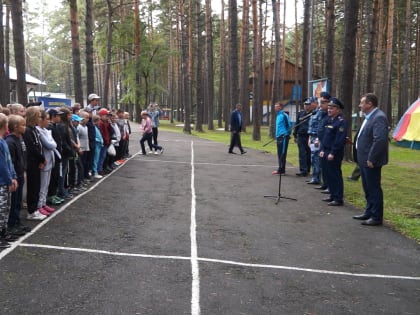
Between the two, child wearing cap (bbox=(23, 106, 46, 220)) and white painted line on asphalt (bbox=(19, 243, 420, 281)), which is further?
child wearing cap (bbox=(23, 106, 46, 220))

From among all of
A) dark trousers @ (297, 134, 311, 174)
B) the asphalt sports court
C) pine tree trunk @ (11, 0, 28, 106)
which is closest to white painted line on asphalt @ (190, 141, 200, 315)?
the asphalt sports court

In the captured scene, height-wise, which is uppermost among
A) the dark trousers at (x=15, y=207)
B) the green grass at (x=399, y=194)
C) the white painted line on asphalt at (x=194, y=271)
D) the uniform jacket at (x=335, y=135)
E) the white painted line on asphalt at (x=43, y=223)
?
the uniform jacket at (x=335, y=135)

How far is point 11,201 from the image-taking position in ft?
22.0

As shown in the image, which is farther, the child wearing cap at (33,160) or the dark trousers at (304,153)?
the dark trousers at (304,153)

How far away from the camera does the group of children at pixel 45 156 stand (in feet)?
20.7

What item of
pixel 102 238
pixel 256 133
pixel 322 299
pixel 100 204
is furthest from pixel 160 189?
pixel 256 133

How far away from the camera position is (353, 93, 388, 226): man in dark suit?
8.20m

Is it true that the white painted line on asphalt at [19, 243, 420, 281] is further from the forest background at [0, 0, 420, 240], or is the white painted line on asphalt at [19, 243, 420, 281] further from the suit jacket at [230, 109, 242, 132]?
the suit jacket at [230, 109, 242, 132]

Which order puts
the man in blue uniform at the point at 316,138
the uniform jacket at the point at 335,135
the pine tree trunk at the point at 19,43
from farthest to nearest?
the pine tree trunk at the point at 19,43, the man in blue uniform at the point at 316,138, the uniform jacket at the point at 335,135

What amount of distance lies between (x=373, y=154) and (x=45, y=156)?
5754 millimetres

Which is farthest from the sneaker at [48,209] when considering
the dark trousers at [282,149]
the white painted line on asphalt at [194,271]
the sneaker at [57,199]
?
the dark trousers at [282,149]

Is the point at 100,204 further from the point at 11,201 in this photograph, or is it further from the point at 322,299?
the point at 322,299

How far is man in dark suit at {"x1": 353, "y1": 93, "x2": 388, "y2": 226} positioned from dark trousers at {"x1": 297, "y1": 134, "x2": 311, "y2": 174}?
16.0ft

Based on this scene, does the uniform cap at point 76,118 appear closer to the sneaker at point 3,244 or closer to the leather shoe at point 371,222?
the sneaker at point 3,244
